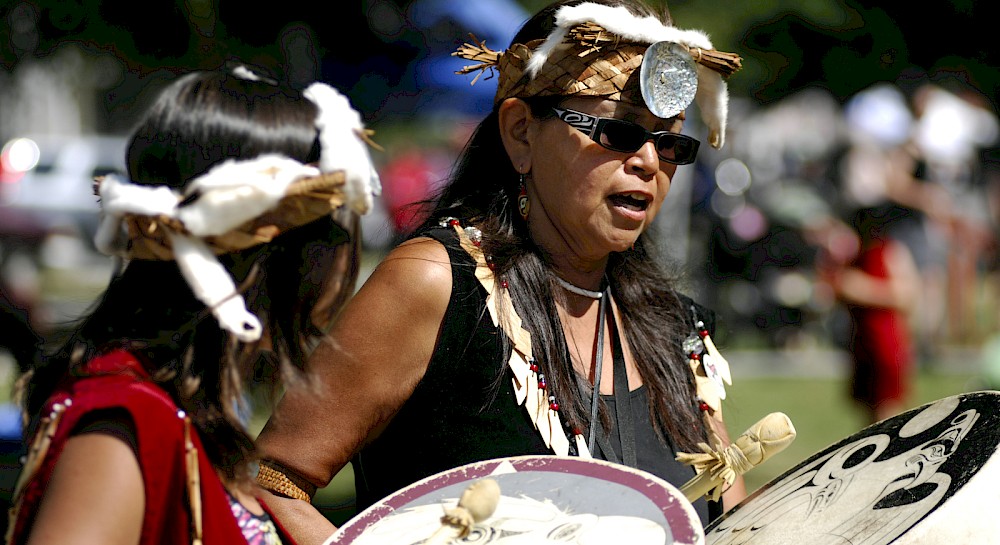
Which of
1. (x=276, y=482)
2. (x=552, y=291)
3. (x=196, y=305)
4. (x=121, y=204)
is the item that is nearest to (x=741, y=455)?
(x=552, y=291)

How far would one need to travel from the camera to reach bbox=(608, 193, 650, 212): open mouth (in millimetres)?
2494

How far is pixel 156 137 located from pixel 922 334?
11635 mm

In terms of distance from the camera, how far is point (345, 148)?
1699 mm

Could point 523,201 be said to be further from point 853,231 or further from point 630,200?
point 853,231

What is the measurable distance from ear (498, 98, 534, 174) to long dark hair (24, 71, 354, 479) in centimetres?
90

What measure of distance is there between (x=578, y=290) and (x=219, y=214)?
3.98ft

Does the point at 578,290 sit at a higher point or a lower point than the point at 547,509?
higher

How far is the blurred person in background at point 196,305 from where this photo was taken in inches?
56.6

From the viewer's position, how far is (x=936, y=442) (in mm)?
2094

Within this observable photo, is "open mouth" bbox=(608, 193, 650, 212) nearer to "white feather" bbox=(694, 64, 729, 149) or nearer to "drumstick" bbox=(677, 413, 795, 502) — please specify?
"white feather" bbox=(694, 64, 729, 149)

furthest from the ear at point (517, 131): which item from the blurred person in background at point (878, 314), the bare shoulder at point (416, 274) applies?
the blurred person in background at point (878, 314)

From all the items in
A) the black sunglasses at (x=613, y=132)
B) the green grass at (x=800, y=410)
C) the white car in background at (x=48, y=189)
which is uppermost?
the black sunglasses at (x=613, y=132)

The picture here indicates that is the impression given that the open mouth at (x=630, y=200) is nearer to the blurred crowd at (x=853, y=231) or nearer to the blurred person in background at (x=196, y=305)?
the blurred person in background at (x=196, y=305)

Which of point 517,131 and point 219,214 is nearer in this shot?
point 219,214
